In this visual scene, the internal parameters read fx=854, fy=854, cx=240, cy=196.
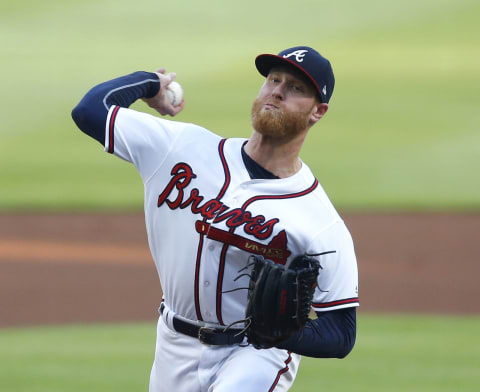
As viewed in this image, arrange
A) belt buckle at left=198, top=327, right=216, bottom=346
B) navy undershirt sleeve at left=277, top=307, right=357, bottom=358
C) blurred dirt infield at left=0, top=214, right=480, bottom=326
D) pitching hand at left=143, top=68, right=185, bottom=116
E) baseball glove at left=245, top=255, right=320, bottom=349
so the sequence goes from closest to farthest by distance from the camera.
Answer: baseball glove at left=245, top=255, right=320, bottom=349
navy undershirt sleeve at left=277, top=307, right=357, bottom=358
belt buckle at left=198, top=327, right=216, bottom=346
pitching hand at left=143, top=68, right=185, bottom=116
blurred dirt infield at left=0, top=214, right=480, bottom=326

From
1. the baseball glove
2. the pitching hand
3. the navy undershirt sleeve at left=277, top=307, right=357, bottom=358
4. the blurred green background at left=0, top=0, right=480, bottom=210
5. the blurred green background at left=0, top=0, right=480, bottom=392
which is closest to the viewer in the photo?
the baseball glove

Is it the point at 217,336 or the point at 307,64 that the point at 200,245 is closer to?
the point at 217,336

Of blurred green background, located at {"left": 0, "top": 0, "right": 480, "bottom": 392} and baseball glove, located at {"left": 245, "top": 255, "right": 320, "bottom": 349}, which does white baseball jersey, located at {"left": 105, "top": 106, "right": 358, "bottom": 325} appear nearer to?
baseball glove, located at {"left": 245, "top": 255, "right": 320, "bottom": 349}

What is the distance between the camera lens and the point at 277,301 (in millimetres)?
3158

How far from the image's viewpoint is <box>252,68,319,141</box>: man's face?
3.51m

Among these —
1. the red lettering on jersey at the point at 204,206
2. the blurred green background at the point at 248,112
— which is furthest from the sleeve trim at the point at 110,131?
the blurred green background at the point at 248,112

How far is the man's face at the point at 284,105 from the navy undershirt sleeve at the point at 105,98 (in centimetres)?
51

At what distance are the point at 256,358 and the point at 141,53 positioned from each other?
13.0 m

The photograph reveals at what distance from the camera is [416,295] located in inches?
361

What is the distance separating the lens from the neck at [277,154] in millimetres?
3625

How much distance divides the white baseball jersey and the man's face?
0.71 ft

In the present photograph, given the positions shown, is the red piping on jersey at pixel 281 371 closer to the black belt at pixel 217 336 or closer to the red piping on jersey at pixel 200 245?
the black belt at pixel 217 336

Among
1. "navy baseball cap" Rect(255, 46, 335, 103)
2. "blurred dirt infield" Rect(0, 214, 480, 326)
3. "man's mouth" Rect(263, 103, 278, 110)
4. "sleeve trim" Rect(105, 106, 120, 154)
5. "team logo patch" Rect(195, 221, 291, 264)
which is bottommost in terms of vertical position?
"blurred dirt infield" Rect(0, 214, 480, 326)

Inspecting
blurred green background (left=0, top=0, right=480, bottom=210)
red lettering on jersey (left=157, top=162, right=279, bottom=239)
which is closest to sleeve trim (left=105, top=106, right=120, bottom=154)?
red lettering on jersey (left=157, top=162, right=279, bottom=239)
